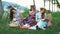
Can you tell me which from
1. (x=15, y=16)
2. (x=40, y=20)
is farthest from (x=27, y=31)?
(x=15, y=16)

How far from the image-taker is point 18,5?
827 cm

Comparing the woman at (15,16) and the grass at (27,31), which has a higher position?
the woman at (15,16)

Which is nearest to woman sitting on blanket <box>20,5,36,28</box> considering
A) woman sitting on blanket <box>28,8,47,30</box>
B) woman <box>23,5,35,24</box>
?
woman <box>23,5,35,24</box>

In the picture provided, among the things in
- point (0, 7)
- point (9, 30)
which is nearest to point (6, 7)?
point (0, 7)

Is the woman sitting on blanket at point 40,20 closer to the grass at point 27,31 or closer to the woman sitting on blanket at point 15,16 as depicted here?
the grass at point 27,31

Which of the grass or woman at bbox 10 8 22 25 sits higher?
woman at bbox 10 8 22 25

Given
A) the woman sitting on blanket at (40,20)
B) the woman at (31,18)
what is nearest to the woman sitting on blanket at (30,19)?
the woman at (31,18)

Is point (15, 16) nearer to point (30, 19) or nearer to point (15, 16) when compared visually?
point (15, 16)

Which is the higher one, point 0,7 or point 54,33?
point 0,7

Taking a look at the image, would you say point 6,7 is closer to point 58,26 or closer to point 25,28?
point 25,28

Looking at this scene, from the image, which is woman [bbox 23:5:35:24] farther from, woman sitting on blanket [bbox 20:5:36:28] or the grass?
the grass

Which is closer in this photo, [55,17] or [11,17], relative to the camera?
[11,17]

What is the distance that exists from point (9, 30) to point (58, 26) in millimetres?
1316

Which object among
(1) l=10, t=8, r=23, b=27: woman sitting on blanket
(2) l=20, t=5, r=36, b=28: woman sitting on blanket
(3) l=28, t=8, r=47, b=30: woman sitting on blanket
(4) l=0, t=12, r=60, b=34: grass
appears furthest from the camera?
(1) l=10, t=8, r=23, b=27: woman sitting on blanket
